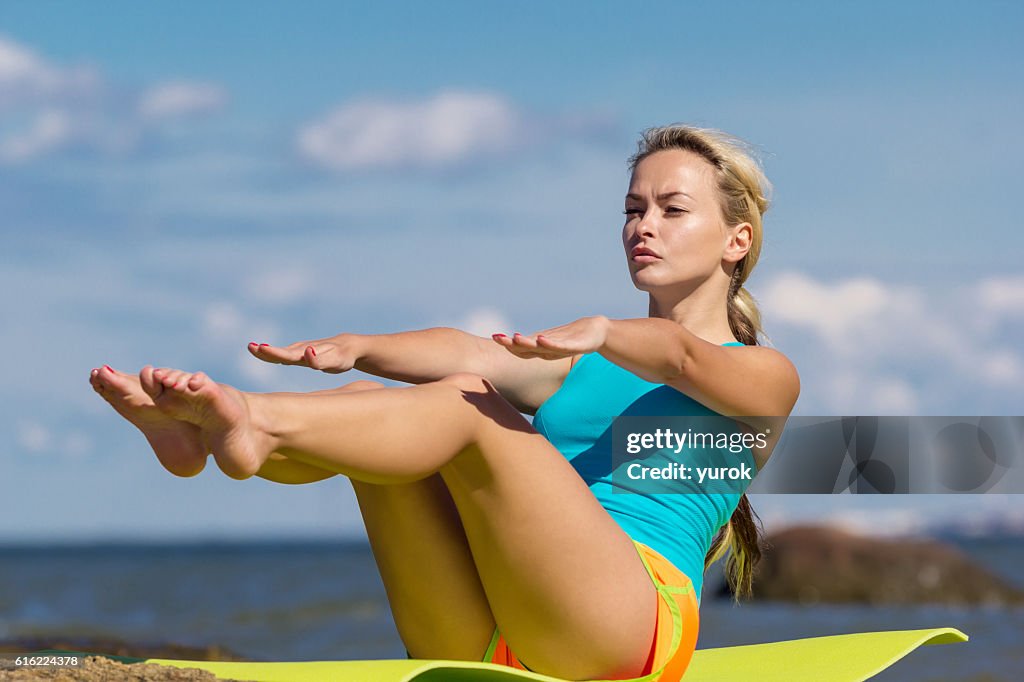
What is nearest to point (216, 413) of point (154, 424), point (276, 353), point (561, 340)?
point (154, 424)

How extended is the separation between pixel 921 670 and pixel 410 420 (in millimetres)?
6194

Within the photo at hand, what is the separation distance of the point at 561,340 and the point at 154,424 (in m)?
0.84

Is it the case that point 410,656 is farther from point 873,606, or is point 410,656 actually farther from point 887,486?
point 873,606

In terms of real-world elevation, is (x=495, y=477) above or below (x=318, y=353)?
below

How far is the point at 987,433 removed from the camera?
4.79 m

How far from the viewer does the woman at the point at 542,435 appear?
2410 millimetres

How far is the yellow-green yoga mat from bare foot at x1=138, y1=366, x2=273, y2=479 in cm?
63

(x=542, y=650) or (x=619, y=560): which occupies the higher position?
(x=619, y=560)

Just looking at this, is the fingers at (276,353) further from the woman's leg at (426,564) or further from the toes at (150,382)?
the toes at (150,382)

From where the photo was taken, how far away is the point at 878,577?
15.5 m

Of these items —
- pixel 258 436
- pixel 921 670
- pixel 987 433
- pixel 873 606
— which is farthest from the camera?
pixel 873 606

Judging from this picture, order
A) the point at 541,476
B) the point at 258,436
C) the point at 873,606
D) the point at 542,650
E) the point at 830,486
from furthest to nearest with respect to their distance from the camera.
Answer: the point at 873,606 → the point at 830,486 → the point at 542,650 → the point at 541,476 → the point at 258,436

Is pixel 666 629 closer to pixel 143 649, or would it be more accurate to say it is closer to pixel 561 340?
pixel 561 340

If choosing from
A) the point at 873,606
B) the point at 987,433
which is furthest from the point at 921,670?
the point at 873,606
